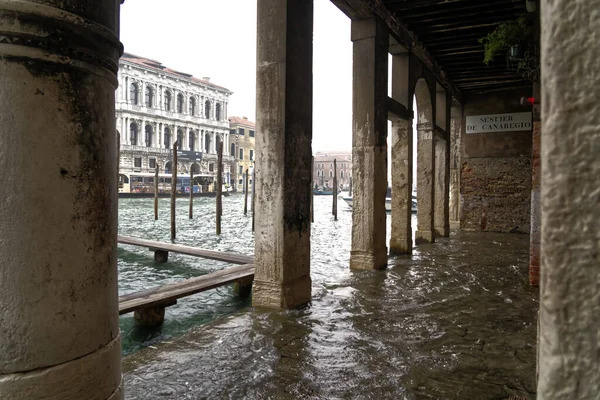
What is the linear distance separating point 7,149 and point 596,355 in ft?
4.97

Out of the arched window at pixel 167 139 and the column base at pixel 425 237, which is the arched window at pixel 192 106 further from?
the column base at pixel 425 237

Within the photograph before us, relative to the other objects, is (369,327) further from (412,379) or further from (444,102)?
(444,102)

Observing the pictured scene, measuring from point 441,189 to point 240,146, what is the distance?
43.3 metres

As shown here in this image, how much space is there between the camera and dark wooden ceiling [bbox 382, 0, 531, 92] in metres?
6.02

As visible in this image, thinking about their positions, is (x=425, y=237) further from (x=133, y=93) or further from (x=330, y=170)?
(x=330, y=170)

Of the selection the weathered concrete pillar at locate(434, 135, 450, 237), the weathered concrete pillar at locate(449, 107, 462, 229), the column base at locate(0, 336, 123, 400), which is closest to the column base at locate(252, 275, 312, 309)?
the column base at locate(0, 336, 123, 400)

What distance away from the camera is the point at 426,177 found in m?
8.88

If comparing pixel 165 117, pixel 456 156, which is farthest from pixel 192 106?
pixel 456 156

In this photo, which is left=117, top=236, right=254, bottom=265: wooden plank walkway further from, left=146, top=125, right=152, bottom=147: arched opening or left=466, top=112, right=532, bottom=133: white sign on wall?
left=146, top=125, right=152, bottom=147: arched opening

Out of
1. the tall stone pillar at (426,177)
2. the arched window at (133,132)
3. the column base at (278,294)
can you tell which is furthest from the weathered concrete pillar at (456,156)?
the arched window at (133,132)

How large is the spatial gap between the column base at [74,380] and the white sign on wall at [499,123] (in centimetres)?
1105

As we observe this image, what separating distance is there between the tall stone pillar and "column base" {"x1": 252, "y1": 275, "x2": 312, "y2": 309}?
537 cm

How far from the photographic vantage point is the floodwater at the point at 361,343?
2469mm

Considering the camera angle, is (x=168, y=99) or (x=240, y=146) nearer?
(x=168, y=99)
